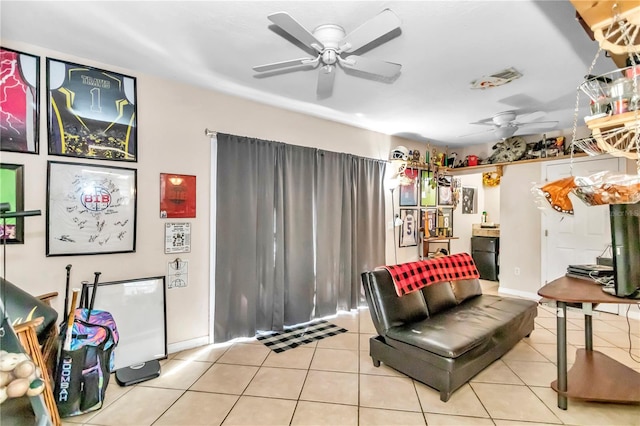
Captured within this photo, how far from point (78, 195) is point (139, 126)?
0.75 m

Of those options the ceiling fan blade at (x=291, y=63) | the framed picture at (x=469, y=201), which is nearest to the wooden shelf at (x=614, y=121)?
the ceiling fan blade at (x=291, y=63)

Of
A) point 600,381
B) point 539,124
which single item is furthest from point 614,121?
point 539,124

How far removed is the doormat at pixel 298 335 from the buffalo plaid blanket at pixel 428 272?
110 centimetres

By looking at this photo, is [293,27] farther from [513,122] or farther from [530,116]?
[530,116]

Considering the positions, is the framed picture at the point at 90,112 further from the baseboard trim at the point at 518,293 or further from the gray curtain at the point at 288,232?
the baseboard trim at the point at 518,293

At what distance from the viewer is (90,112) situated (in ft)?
8.04

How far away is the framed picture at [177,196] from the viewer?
279cm

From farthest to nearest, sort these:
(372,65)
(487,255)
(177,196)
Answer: (487,255) < (177,196) < (372,65)

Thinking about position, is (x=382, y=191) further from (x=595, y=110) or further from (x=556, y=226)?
(x=595, y=110)

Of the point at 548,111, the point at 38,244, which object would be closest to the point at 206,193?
the point at 38,244

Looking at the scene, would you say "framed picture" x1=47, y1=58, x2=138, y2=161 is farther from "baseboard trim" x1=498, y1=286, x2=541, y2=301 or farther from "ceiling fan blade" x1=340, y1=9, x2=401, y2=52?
"baseboard trim" x1=498, y1=286, x2=541, y2=301

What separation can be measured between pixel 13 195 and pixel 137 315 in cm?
127

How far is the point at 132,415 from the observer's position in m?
1.98

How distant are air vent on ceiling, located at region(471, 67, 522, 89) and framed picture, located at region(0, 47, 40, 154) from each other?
3592 mm
